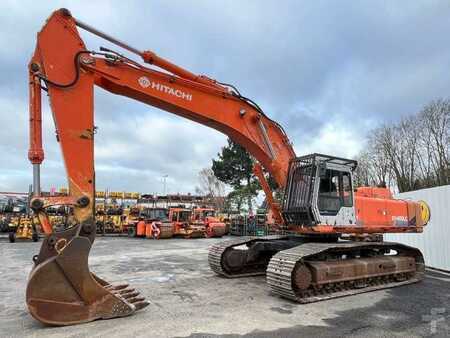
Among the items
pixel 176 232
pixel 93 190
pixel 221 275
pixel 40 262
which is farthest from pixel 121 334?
pixel 176 232

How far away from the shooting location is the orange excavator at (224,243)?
5930mm

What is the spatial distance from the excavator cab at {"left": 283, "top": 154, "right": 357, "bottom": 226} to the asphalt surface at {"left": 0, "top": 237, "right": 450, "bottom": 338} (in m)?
1.70

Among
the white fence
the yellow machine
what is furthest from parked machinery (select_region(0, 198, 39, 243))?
the white fence

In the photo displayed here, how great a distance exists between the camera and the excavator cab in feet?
28.2

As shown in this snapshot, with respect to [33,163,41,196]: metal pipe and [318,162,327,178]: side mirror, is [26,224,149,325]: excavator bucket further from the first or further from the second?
[318,162,327,178]: side mirror

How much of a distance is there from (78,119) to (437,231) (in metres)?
11.3

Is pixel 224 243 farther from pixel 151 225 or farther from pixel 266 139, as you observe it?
pixel 151 225

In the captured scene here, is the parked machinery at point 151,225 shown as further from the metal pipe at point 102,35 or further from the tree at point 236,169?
Result: the metal pipe at point 102,35

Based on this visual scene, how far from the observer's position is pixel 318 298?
305 inches

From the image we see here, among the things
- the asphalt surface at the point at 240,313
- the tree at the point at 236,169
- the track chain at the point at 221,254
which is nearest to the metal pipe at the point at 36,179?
the asphalt surface at the point at 240,313

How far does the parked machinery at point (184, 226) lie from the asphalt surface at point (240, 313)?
51.6 ft

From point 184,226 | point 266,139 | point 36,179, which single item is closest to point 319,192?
point 266,139

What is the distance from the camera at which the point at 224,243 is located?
33.9 ft

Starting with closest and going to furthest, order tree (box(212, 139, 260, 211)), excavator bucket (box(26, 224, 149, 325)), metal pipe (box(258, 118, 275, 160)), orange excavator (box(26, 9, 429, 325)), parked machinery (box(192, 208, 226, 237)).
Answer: excavator bucket (box(26, 224, 149, 325)), orange excavator (box(26, 9, 429, 325)), metal pipe (box(258, 118, 275, 160)), parked machinery (box(192, 208, 226, 237)), tree (box(212, 139, 260, 211))
